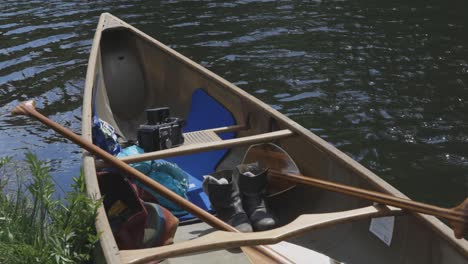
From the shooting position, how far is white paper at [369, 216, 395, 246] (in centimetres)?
369

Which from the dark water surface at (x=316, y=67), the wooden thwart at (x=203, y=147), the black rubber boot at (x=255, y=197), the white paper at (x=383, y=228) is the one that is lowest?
the dark water surface at (x=316, y=67)

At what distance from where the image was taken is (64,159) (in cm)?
677

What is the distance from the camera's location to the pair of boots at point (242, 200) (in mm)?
4309

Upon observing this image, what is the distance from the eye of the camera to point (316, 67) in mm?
9000

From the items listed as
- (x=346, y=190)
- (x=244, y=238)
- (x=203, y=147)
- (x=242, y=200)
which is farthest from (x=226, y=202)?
(x=244, y=238)

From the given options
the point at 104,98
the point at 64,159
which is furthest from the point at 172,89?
the point at 64,159

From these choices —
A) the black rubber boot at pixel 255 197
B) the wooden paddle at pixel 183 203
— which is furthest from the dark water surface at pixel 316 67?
the wooden paddle at pixel 183 203

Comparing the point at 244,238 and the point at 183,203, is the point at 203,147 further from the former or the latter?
the point at 244,238

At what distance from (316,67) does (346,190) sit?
5.37 m

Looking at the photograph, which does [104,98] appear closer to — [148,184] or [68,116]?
[68,116]

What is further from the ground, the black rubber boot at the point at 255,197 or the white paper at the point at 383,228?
the white paper at the point at 383,228

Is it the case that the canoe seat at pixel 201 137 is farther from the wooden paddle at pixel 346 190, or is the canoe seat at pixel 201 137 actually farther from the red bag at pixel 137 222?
the red bag at pixel 137 222

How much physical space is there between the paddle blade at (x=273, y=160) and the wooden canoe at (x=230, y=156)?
82 mm

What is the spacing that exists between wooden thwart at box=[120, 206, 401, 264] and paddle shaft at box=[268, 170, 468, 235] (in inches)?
3.4
